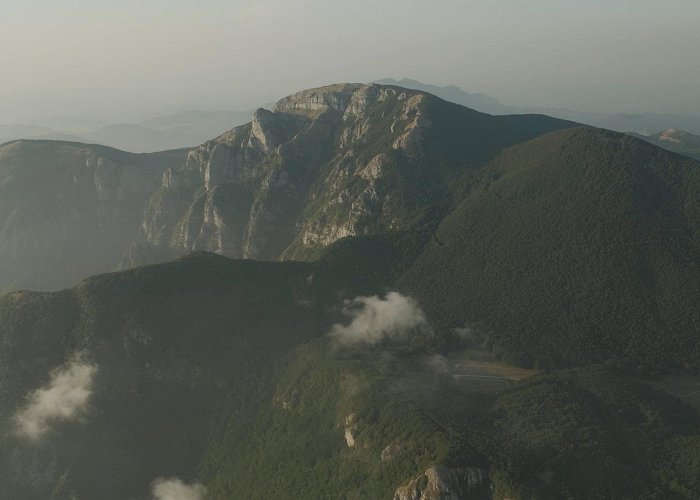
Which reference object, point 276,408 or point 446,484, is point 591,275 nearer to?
point 276,408

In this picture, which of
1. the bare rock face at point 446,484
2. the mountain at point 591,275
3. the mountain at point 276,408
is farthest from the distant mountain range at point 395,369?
the mountain at point 591,275

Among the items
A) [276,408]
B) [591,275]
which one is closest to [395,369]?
[276,408]

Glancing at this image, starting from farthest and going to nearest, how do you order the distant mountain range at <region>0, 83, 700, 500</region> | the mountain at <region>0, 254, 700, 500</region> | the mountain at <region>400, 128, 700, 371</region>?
1. the mountain at <region>400, 128, 700, 371</region>
2. the distant mountain range at <region>0, 83, 700, 500</region>
3. the mountain at <region>0, 254, 700, 500</region>

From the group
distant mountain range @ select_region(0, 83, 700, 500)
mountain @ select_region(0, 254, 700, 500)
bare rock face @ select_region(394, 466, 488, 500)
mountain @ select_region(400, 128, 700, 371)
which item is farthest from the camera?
mountain @ select_region(400, 128, 700, 371)

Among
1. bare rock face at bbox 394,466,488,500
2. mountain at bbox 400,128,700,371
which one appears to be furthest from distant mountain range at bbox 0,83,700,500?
mountain at bbox 400,128,700,371

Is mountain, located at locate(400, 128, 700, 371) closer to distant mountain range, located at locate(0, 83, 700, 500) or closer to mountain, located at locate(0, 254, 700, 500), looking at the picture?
distant mountain range, located at locate(0, 83, 700, 500)

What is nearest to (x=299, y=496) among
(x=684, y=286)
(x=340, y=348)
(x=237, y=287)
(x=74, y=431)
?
(x=340, y=348)

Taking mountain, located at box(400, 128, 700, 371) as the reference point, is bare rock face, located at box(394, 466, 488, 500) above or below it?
below

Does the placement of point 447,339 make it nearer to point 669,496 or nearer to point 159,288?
point 669,496
